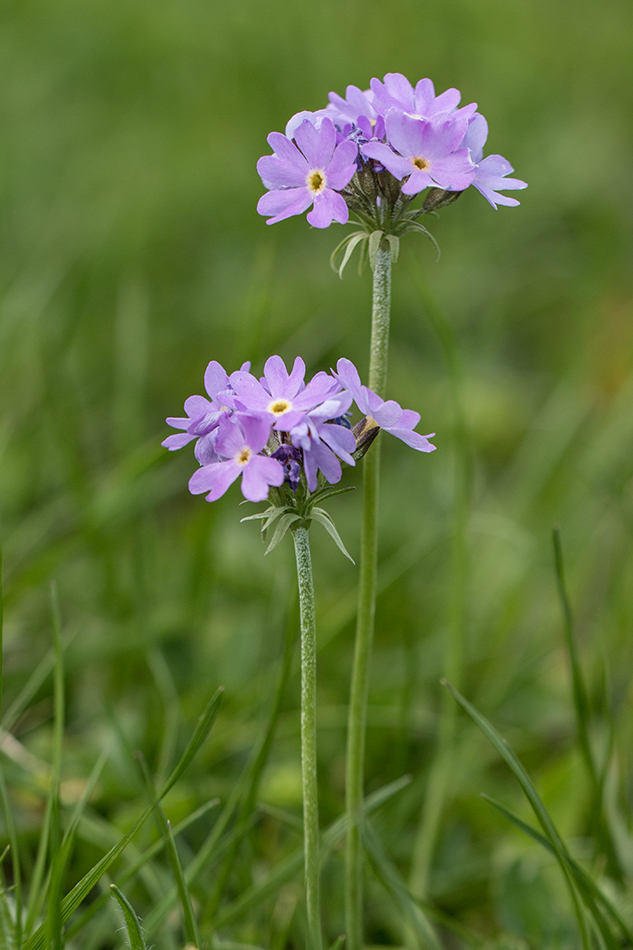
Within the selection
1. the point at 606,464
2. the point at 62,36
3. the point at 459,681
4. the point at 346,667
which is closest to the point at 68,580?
the point at 346,667

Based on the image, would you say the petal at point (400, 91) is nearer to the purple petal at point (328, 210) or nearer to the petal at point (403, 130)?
the petal at point (403, 130)

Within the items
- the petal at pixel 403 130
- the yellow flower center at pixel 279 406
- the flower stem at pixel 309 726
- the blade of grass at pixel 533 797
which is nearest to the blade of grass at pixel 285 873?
the flower stem at pixel 309 726

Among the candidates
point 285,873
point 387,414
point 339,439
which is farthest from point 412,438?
point 285,873

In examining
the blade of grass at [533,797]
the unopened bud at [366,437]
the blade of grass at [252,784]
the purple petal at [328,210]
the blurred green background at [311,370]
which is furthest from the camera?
the blurred green background at [311,370]

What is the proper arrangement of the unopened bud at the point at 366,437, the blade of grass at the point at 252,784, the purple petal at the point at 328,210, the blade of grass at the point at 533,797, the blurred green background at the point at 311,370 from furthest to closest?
1. the blurred green background at the point at 311,370
2. the blade of grass at the point at 252,784
3. the blade of grass at the point at 533,797
4. the unopened bud at the point at 366,437
5. the purple petal at the point at 328,210

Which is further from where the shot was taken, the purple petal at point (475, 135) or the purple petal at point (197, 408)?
the purple petal at point (475, 135)

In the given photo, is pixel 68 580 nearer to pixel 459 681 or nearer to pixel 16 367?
pixel 16 367
